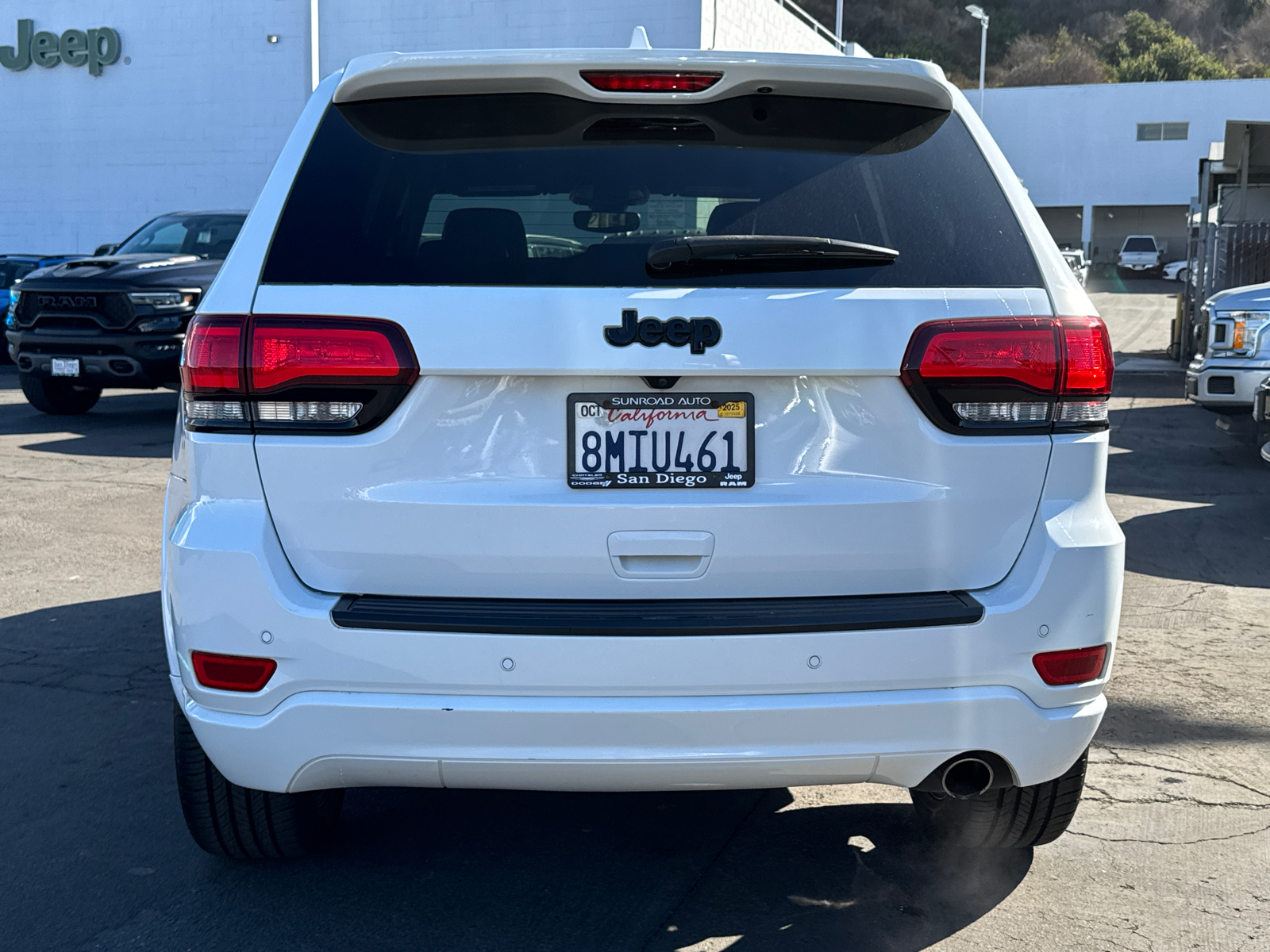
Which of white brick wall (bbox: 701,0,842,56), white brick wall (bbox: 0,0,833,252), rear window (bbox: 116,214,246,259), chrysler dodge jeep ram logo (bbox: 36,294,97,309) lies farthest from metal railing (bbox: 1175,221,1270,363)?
chrysler dodge jeep ram logo (bbox: 36,294,97,309)

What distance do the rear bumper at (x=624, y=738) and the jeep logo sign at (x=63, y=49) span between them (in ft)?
87.4

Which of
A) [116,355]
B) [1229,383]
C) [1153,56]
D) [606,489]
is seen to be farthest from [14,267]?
[1153,56]

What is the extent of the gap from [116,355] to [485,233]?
9581 millimetres

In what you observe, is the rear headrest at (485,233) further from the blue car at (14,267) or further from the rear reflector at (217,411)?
the blue car at (14,267)

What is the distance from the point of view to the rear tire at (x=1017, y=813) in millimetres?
3135

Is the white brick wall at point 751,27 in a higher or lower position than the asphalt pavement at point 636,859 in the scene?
higher

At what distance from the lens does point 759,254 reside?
2646 mm

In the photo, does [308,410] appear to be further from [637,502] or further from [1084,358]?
[1084,358]

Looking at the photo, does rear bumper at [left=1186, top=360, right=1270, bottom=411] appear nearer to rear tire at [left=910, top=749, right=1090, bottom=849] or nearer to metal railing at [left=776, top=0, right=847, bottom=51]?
rear tire at [left=910, top=749, right=1090, bottom=849]

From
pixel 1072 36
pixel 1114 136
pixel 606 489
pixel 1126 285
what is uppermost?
pixel 1072 36

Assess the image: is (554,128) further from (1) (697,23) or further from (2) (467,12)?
(2) (467,12)

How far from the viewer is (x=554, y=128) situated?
2.83 metres

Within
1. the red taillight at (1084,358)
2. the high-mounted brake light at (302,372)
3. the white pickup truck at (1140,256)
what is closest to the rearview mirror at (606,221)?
the high-mounted brake light at (302,372)

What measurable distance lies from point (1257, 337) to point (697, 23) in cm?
1387
